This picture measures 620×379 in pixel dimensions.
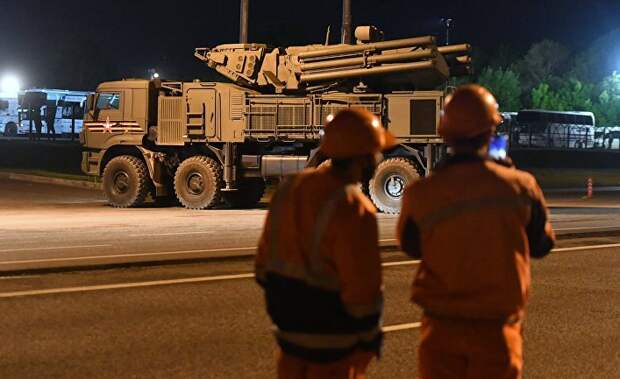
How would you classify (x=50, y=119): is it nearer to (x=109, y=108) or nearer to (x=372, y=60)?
(x=109, y=108)

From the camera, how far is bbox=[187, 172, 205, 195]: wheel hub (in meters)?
22.5

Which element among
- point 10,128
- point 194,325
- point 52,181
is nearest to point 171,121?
point 52,181

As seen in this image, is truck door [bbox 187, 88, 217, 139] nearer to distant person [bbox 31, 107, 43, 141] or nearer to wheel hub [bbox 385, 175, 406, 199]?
wheel hub [bbox 385, 175, 406, 199]

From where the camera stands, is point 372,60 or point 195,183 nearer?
point 372,60

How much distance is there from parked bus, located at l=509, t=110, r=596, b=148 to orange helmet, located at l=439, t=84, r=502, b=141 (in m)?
54.4

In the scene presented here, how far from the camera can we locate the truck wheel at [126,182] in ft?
74.9

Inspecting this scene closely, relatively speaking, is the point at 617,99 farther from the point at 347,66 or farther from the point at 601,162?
the point at 347,66

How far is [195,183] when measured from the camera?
22.6 metres

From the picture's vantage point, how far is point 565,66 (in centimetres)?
8062

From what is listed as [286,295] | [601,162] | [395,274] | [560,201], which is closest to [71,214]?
[395,274]

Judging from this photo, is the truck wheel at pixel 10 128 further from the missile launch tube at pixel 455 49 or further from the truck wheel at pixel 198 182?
the missile launch tube at pixel 455 49

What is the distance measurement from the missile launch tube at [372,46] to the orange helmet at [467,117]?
1791cm

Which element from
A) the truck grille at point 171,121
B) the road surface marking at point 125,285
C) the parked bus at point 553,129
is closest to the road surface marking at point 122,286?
the road surface marking at point 125,285

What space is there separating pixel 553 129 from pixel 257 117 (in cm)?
4331
